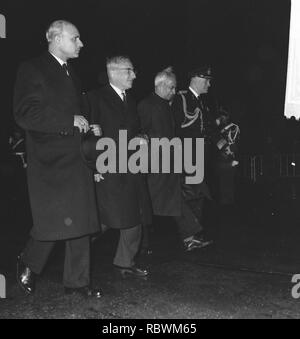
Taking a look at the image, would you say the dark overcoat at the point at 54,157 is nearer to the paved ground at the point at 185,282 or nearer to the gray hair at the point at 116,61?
the paved ground at the point at 185,282

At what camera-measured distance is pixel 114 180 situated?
4613 millimetres

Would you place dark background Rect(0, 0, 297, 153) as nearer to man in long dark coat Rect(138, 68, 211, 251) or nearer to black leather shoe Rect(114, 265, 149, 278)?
man in long dark coat Rect(138, 68, 211, 251)

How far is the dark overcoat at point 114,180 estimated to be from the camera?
15.0ft

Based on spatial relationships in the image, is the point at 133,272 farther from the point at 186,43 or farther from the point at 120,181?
the point at 186,43

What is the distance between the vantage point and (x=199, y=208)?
6195mm

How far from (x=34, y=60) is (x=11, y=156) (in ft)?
36.4

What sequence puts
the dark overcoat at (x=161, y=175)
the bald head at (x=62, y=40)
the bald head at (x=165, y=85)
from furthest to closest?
the bald head at (x=165, y=85)
the dark overcoat at (x=161, y=175)
the bald head at (x=62, y=40)

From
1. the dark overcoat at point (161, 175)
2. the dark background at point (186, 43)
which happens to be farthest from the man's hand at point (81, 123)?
the dark background at point (186, 43)

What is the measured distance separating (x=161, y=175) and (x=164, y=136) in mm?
390

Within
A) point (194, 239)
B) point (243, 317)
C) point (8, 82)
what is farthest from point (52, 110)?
point (8, 82)

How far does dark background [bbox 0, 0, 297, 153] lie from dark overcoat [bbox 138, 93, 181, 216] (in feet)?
20.0

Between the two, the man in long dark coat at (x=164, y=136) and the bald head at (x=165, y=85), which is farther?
the bald head at (x=165, y=85)

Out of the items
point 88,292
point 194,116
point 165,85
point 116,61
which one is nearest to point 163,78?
point 165,85

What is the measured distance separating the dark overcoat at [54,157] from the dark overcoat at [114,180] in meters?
0.48
